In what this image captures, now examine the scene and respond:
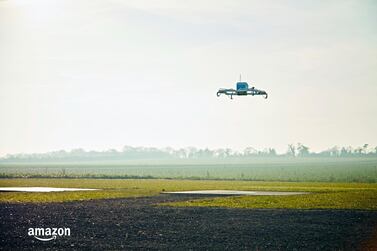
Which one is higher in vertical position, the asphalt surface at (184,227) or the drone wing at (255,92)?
the drone wing at (255,92)

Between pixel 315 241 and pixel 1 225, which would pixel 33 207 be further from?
pixel 315 241

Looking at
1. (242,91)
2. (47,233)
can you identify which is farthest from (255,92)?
(47,233)

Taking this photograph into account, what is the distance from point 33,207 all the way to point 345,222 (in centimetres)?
2013

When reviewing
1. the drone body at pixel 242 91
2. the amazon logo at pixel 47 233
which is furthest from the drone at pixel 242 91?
the amazon logo at pixel 47 233

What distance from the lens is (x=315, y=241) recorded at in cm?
2700

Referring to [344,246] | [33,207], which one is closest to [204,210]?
[33,207]

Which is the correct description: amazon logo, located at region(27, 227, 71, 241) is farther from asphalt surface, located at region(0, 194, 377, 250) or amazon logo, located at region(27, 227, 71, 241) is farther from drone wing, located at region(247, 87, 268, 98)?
drone wing, located at region(247, 87, 268, 98)

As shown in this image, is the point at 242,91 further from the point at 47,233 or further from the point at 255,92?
the point at 47,233

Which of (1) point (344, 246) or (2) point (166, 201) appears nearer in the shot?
(1) point (344, 246)

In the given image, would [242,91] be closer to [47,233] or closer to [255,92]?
[255,92]

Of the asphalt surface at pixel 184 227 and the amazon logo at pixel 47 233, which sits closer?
the asphalt surface at pixel 184 227

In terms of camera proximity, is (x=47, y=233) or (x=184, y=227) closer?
(x=47, y=233)

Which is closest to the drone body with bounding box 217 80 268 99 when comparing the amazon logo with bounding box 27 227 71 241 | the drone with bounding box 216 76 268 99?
the drone with bounding box 216 76 268 99

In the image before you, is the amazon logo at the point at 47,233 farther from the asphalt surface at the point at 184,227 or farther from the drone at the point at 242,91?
the drone at the point at 242,91
